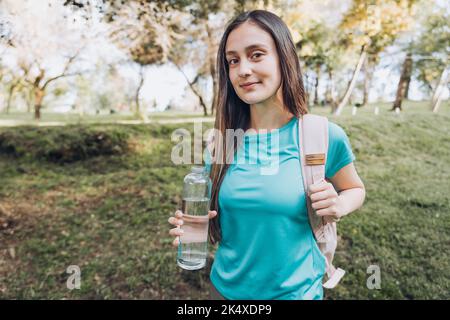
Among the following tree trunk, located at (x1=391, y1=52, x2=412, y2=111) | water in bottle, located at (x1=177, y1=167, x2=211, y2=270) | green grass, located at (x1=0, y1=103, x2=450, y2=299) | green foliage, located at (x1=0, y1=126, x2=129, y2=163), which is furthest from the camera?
tree trunk, located at (x1=391, y1=52, x2=412, y2=111)

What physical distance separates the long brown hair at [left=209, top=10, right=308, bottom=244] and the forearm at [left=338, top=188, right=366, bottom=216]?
0.41 meters

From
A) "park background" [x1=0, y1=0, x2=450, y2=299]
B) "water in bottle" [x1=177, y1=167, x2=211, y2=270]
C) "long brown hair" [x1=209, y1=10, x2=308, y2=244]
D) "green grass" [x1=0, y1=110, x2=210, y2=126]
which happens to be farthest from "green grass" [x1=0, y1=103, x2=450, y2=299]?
"long brown hair" [x1=209, y1=10, x2=308, y2=244]

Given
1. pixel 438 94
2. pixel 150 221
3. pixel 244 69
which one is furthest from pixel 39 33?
pixel 438 94

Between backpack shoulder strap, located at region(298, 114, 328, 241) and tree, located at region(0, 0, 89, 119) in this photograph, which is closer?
backpack shoulder strap, located at region(298, 114, 328, 241)

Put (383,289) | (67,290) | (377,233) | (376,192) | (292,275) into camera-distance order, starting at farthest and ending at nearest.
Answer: (376,192)
(377,233)
(67,290)
(383,289)
(292,275)

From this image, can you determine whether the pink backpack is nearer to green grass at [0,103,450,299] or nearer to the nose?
the nose

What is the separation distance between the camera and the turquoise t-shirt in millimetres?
1261

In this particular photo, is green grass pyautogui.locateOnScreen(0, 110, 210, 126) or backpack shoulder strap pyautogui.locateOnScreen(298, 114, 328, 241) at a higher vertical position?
backpack shoulder strap pyautogui.locateOnScreen(298, 114, 328, 241)

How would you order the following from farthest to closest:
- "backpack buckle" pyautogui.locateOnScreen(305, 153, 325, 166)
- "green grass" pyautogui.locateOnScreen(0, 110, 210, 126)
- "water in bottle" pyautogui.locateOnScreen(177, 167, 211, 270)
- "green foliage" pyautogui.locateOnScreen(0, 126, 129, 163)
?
"green grass" pyautogui.locateOnScreen(0, 110, 210, 126) < "green foliage" pyautogui.locateOnScreen(0, 126, 129, 163) < "water in bottle" pyautogui.locateOnScreen(177, 167, 211, 270) < "backpack buckle" pyautogui.locateOnScreen(305, 153, 325, 166)

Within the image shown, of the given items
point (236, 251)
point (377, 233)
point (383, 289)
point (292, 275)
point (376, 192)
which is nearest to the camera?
point (292, 275)

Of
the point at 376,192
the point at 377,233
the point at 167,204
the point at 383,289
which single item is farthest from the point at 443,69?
the point at 167,204
